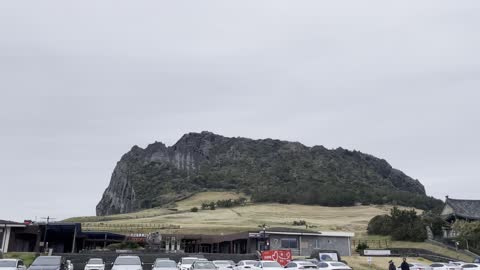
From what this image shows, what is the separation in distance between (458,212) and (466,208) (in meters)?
2.45

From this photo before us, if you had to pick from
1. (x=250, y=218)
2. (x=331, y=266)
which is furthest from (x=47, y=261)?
(x=250, y=218)

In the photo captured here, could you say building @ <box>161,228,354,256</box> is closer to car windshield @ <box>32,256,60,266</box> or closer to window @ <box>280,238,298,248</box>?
window @ <box>280,238,298,248</box>

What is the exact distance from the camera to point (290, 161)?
19325 cm

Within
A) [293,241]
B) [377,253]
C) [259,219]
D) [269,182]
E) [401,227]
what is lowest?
[377,253]

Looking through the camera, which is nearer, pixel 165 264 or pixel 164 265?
pixel 164 265

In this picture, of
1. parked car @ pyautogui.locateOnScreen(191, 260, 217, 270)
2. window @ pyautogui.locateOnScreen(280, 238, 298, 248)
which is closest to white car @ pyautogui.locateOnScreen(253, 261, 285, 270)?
parked car @ pyautogui.locateOnScreen(191, 260, 217, 270)

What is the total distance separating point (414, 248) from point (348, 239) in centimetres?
804

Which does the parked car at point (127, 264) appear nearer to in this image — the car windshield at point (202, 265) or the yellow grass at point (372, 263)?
the car windshield at point (202, 265)

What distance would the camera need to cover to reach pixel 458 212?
70438mm

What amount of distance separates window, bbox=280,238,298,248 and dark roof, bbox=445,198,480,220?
26.2m

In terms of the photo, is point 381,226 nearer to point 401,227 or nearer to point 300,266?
point 401,227

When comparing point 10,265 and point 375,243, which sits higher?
point 375,243

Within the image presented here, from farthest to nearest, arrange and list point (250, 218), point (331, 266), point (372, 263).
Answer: point (250, 218) < point (372, 263) < point (331, 266)

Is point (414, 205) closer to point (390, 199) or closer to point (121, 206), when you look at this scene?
point (390, 199)
